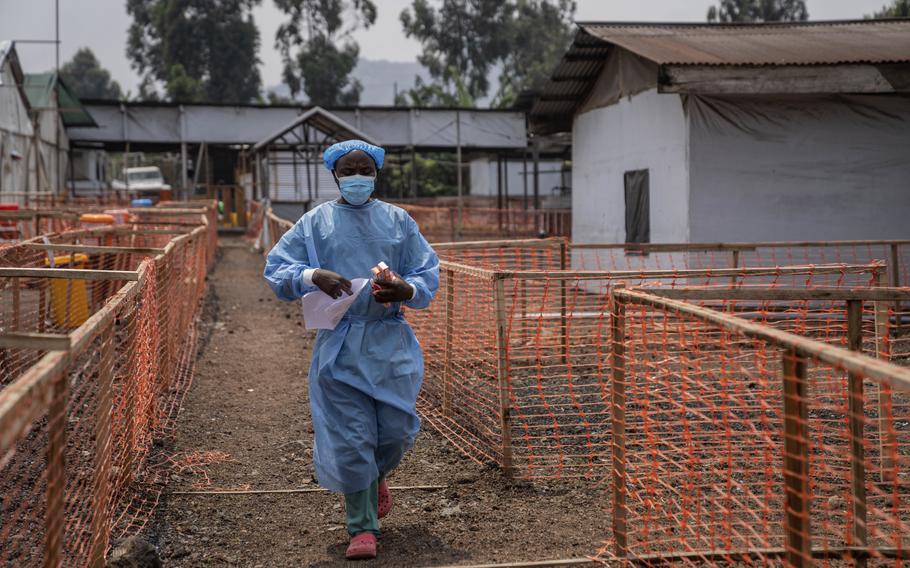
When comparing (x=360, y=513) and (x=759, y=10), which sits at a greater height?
(x=759, y=10)

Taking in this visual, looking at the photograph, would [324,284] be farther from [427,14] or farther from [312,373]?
[427,14]

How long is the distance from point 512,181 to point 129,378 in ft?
143

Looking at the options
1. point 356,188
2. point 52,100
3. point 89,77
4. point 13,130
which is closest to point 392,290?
point 356,188

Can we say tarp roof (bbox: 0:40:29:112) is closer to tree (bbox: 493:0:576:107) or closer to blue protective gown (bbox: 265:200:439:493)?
blue protective gown (bbox: 265:200:439:493)

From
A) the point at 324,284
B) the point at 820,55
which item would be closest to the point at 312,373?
the point at 324,284

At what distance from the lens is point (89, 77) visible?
115 meters

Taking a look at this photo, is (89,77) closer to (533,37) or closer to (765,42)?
(533,37)

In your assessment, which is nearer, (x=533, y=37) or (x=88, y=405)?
(x=88, y=405)

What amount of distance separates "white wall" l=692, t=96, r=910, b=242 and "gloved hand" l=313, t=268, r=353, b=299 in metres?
10.7

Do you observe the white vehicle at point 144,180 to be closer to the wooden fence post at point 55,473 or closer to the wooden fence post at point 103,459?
the wooden fence post at point 103,459

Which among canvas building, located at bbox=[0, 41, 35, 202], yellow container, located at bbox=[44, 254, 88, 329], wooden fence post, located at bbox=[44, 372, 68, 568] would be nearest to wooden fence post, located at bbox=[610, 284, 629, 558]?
wooden fence post, located at bbox=[44, 372, 68, 568]

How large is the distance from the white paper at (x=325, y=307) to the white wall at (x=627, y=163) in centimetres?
1058

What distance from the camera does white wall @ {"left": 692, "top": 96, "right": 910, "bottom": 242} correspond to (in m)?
14.4

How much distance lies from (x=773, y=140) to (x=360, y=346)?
36.7 feet
